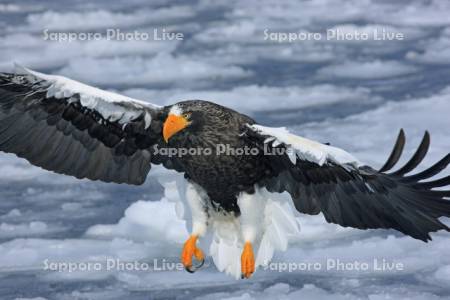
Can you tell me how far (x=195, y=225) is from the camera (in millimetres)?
9477

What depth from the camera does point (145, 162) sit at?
9.88m

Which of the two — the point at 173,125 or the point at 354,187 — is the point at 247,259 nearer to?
the point at 354,187

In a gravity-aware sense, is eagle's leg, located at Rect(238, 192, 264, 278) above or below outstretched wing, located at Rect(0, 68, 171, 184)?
below

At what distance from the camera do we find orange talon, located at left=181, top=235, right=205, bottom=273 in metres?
9.41

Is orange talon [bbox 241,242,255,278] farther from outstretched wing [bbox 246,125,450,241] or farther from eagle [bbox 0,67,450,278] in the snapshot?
outstretched wing [bbox 246,125,450,241]

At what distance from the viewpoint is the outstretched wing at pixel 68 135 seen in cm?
970

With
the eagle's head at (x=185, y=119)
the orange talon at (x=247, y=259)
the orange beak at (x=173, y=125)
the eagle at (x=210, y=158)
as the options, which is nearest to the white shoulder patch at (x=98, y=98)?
the eagle at (x=210, y=158)

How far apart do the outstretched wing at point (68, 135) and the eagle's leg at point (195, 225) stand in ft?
2.26

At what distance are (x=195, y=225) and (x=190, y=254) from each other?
279 mm

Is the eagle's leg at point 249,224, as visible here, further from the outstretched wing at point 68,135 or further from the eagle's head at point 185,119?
the outstretched wing at point 68,135

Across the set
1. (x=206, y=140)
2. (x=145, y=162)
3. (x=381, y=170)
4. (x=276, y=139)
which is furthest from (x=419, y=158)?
(x=145, y=162)

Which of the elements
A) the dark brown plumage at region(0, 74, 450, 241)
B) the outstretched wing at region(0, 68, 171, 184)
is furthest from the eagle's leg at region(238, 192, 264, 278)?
the outstretched wing at region(0, 68, 171, 184)

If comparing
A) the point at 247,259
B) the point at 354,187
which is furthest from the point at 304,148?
the point at 247,259

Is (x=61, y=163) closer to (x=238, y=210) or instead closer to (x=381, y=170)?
(x=238, y=210)
